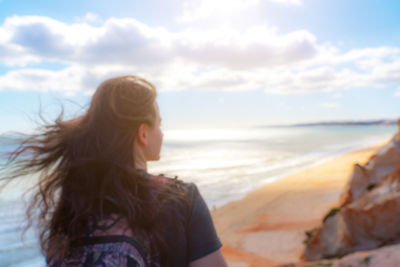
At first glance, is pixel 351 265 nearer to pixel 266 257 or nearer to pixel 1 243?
pixel 266 257

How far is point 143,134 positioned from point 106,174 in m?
0.21

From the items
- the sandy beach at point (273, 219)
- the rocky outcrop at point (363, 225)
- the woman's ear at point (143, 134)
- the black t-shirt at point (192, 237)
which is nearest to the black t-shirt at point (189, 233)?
the black t-shirt at point (192, 237)

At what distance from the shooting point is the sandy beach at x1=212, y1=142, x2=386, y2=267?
22.8 ft

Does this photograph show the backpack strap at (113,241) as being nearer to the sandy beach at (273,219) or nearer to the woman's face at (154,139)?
the woman's face at (154,139)

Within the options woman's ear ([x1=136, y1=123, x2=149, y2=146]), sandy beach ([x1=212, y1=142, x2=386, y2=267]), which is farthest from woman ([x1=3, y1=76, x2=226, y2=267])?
sandy beach ([x1=212, y1=142, x2=386, y2=267])

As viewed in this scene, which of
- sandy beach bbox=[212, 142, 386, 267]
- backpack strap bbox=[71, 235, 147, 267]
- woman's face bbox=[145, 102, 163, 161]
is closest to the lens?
backpack strap bbox=[71, 235, 147, 267]

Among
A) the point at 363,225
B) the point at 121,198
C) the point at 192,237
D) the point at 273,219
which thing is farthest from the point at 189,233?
the point at 273,219

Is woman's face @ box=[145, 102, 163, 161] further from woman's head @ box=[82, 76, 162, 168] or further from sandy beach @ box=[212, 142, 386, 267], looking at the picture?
sandy beach @ box=[212, 142, 386, 267]

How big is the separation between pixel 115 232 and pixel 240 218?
961 centimetres

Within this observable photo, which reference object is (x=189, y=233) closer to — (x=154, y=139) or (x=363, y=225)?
(x=154, y=139)

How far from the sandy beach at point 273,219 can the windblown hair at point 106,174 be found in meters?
5.50

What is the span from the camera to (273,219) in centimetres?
981

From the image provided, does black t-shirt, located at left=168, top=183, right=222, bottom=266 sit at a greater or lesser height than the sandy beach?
greater

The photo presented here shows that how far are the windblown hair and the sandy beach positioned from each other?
5.50 metres
